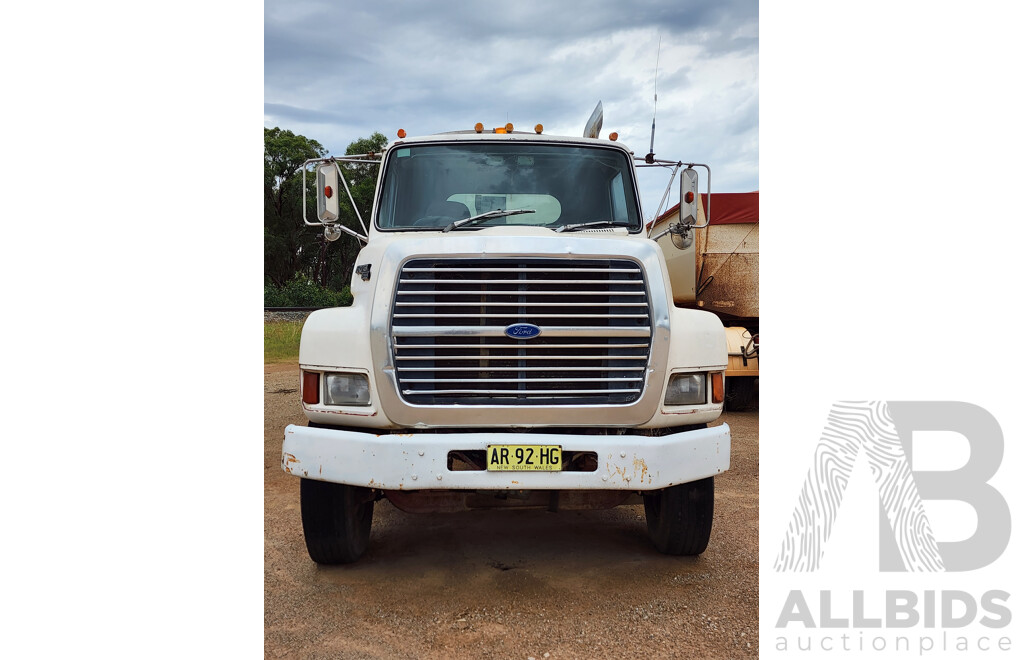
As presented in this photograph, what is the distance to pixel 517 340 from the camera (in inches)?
139

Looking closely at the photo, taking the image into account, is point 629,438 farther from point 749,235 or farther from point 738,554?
point 749,235

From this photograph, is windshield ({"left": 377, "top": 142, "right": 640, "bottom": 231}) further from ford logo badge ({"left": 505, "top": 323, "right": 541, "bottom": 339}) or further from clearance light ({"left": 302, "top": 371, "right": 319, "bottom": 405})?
clearance light ({"left": 302, "top": 371, "right": 319, "bottom": 405})

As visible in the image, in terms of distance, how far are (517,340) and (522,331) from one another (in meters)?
0.05

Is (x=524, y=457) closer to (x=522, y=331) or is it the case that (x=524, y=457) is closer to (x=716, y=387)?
(x=522, y=331)

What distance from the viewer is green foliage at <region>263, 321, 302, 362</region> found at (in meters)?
15.5

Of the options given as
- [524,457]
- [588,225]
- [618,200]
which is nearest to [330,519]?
[524,457]

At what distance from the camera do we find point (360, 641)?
3.18 metres

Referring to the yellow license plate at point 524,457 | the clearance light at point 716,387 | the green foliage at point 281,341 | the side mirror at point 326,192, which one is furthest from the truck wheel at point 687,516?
the green foliage at point 281,341

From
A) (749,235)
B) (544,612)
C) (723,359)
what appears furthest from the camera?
(749,235)

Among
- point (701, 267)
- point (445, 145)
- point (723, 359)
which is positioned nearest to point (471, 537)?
point (723, 359)

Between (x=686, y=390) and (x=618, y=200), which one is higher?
(x=618, y=200)

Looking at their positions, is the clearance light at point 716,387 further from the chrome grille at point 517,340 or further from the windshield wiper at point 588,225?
the windshield wiper at point 588,225

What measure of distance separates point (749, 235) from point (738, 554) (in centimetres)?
583

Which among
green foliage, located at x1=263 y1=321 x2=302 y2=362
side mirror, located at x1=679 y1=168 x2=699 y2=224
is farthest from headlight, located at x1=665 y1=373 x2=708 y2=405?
green foliage, located at x1=263 y1=321 x2=302 y2=362
